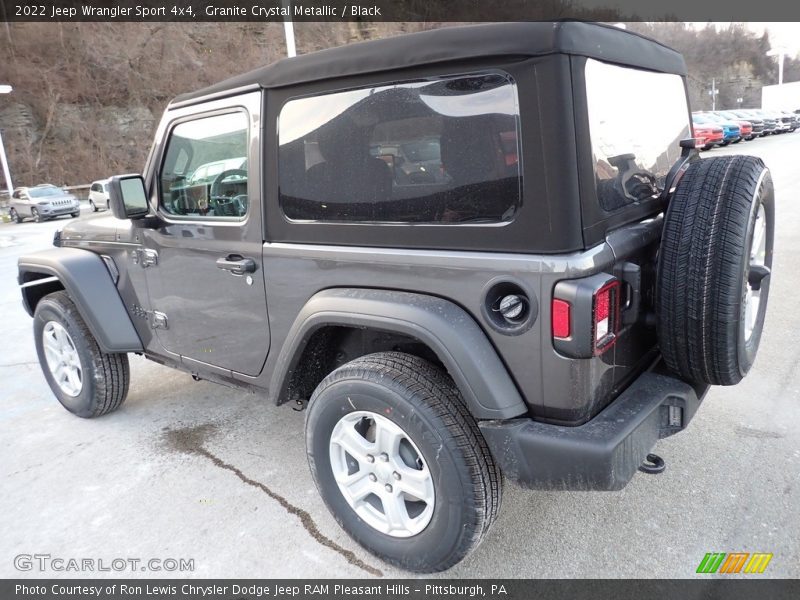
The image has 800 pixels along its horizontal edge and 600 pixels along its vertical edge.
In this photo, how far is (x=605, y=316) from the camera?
6.45 feet

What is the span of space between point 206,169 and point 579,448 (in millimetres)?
2218

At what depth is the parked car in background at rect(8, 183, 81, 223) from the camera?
2172 cm

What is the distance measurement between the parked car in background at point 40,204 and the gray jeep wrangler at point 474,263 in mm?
22669

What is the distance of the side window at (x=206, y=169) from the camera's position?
2.74m

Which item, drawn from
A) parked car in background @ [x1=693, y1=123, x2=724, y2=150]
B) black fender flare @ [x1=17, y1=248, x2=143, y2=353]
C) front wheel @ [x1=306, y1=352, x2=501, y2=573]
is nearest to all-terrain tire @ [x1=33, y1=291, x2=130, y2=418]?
black fender flare @ [x1=17, y1=248, x2=143, y2=353]

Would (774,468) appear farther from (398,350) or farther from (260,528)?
(260,528)

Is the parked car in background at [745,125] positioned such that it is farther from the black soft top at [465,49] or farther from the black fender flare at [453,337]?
the black fender flare at [453,337]

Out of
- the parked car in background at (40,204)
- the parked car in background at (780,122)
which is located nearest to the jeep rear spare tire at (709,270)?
the parked car in background at (40,204)

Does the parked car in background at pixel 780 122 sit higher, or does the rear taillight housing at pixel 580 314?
the parked car in background at pixel 780 122

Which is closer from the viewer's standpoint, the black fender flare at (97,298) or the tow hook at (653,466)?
the tow hook at (653,466)

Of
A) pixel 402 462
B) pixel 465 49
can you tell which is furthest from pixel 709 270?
pixel 402 462

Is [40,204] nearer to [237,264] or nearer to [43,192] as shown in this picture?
[43,192]

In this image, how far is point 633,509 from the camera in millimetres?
2633

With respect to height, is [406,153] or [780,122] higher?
[780,122]
